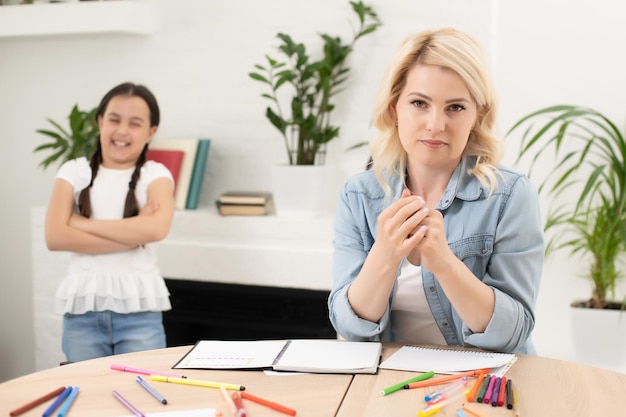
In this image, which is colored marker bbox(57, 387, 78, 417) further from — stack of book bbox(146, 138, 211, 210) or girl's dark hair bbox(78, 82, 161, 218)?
stack of book bbox(146, 138, 211, 210)

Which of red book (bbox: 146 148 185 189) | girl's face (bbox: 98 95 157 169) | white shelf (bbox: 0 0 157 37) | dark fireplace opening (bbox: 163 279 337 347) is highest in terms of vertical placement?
white shelf (bbox: 0 0 157 37)

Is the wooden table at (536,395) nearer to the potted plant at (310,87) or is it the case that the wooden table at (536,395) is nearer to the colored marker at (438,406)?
the colored marker at (438,406)

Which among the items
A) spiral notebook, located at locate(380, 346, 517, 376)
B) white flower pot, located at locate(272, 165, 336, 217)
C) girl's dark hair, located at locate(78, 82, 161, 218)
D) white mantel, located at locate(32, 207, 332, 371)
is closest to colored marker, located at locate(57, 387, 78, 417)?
spiral notebook, located at locate(380, 346, 517, 376)

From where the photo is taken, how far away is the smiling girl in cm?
252

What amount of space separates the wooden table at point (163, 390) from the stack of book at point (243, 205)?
1.81 meters

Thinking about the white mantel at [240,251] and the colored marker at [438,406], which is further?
the white mantel at [240,251]

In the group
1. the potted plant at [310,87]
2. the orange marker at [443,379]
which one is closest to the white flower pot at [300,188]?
the potted plant at [310,87]

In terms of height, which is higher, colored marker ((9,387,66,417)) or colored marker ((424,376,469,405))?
colored marker ((424,376,469,405))

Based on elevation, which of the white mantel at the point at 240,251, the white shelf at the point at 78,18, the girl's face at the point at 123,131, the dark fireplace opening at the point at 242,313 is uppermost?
the white shelf at the point at 78,18

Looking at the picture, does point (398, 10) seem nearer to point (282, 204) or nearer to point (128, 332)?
point (282, 204)

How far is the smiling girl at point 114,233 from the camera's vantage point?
2521 millimetres

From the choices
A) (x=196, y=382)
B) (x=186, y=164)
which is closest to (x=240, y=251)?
(x=186, y=164)

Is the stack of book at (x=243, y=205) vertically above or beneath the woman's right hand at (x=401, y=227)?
beneath

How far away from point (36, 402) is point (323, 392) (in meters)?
0.49
